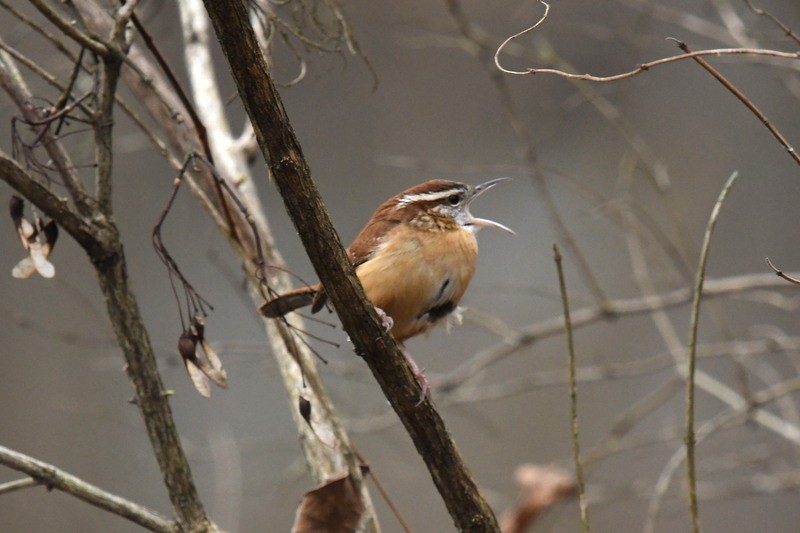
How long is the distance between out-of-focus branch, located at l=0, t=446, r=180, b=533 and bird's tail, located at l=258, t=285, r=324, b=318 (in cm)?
66

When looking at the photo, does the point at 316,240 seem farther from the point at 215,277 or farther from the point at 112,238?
the point at 215,277

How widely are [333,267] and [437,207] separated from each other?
1.35m

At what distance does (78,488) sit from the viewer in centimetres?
231

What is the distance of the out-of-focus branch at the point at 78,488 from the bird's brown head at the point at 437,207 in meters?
1.36

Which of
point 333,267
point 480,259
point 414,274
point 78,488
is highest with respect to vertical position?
point 480,259

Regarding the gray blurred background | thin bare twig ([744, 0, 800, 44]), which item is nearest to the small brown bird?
thin bare twig ([744, 0, 800, 44])

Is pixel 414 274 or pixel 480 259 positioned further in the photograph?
pixel 480 259

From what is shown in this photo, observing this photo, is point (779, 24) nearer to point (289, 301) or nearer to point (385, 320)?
point (385, 320)

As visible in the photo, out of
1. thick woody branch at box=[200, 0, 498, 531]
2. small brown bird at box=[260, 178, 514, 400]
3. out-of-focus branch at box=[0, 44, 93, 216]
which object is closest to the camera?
thick woody branch at box=[200, 0, 498, 531]

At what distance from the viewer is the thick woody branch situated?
190 centimetres

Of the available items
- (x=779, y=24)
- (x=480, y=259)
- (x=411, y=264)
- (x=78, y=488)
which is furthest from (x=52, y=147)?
(x=480, y=259)

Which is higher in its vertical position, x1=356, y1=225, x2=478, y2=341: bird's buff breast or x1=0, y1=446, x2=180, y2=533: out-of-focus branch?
x1=356, y1=225, x2=478, y2=341: bird's buff breast

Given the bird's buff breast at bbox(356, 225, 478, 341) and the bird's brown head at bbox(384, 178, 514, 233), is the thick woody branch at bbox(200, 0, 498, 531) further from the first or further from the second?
the bird's brown head at bbox(384, 178, 514, 233)

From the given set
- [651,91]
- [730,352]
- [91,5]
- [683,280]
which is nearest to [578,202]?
[651,91]
